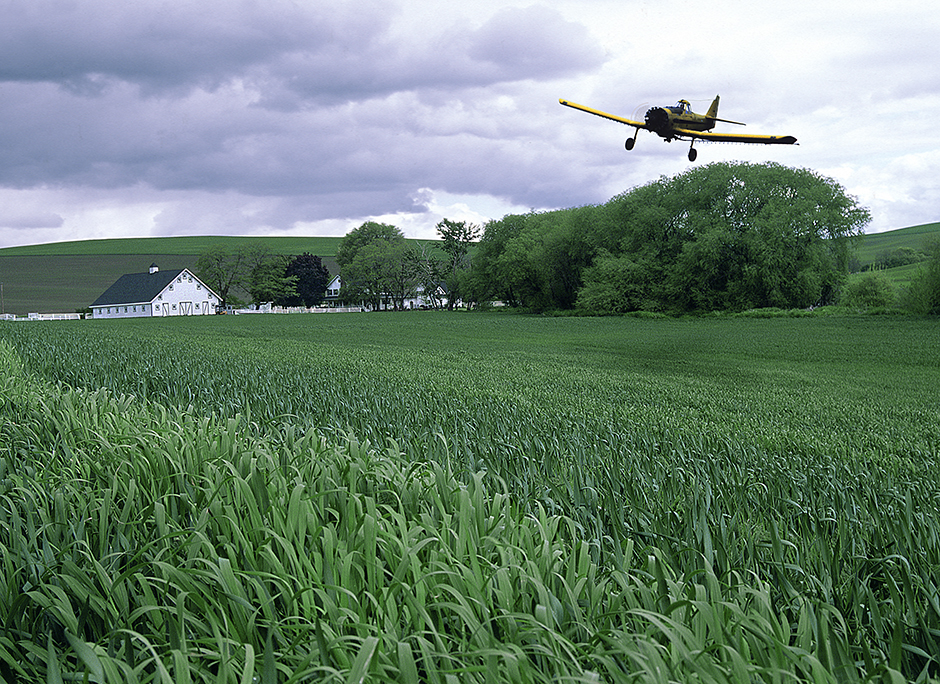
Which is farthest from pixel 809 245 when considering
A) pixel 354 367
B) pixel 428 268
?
pixel 428 268

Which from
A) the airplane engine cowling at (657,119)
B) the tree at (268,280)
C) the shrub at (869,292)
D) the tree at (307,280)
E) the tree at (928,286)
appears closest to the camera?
the airplane engine cowling at (657,119)

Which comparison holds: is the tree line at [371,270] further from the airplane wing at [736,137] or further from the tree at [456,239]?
the airplane wing at [736,137]

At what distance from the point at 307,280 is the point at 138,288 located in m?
29.8

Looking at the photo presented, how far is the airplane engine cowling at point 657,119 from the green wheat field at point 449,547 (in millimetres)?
19806

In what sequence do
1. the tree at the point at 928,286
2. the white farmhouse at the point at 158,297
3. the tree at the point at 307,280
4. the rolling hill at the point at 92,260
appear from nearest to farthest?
1. the tree at the point at 928,286
2. the white farmhouse at the point at 158,297
3. the rolling hill at the point at 92,260
4. the tree at the point at 307,280

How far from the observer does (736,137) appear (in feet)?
81.5

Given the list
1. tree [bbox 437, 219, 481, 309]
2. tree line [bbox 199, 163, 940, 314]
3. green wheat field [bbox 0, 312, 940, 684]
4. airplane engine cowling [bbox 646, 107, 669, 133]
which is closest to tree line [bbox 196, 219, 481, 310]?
tree [bbox 437, 219, 481, 309]

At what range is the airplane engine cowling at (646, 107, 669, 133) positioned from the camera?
26.3 metres

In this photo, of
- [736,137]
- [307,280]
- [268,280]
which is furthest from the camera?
[307,280]

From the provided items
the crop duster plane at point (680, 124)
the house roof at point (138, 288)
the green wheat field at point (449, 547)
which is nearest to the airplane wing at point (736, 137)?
the crop duster plane at point (680, 124)

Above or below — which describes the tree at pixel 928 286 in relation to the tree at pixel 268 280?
below

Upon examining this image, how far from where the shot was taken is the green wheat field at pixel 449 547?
5.48 ft

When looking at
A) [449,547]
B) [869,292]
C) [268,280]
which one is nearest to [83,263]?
[268,280]

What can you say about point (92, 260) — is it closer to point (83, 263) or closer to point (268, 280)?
point (83, 263)
